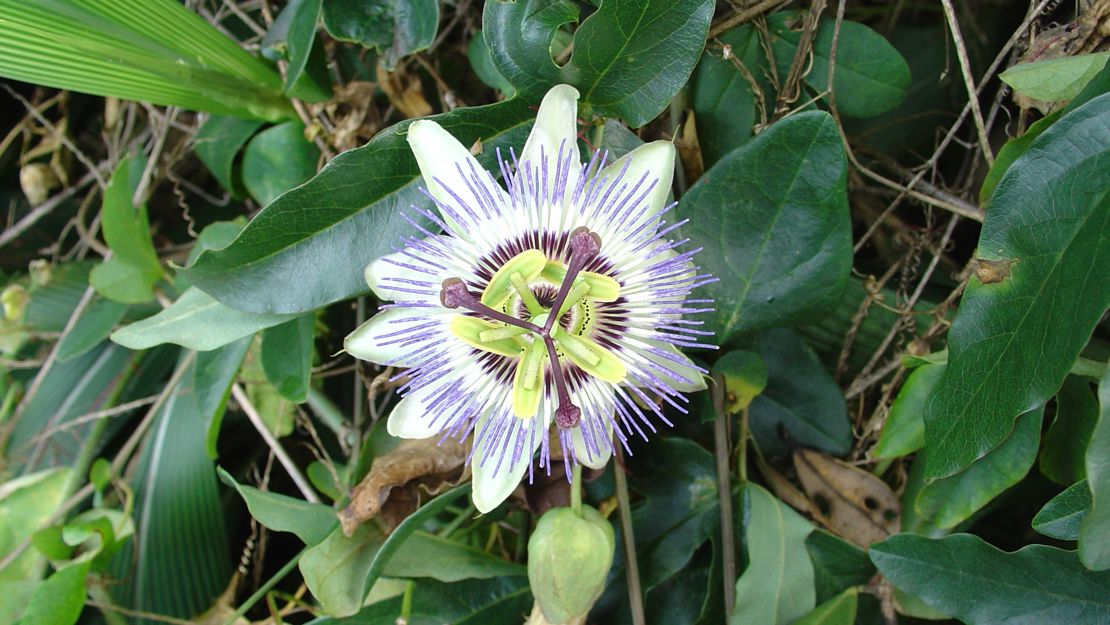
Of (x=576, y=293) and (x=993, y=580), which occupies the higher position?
(x=576, y=293)

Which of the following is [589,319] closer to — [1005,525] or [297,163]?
[297,163]

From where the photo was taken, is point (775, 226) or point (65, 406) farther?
point (65, 406)

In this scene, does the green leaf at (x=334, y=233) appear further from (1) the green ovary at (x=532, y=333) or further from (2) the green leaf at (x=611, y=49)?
(1) the green ovary at (x=532, y=333)

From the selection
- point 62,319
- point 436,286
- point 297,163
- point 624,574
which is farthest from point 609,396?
point 62,319

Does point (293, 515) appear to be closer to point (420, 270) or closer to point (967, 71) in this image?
point (420, 270)

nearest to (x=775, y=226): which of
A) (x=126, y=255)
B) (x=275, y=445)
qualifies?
(x=275, y=445)

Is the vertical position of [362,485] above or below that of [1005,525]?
above

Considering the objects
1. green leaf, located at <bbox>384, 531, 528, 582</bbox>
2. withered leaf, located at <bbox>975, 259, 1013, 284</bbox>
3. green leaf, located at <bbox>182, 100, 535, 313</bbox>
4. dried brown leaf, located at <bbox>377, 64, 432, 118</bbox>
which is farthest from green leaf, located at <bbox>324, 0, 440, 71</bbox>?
withered leaf, located at <bbox>975, 259, 1013, 284</bbox>
